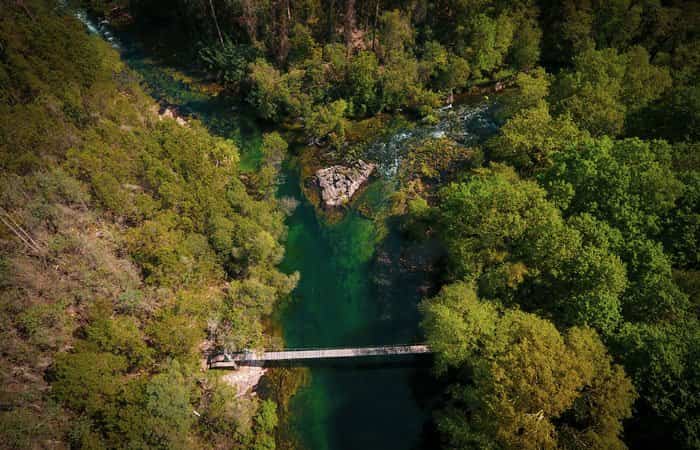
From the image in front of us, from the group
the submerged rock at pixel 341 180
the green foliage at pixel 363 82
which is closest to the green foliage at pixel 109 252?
the submerged rock at pixel 341 180

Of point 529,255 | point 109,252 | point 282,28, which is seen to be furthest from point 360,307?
point 282,28

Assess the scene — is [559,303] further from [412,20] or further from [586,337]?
[412,20]

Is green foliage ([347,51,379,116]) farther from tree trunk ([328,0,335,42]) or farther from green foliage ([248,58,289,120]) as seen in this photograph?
green foliage ([248,58,289,120])

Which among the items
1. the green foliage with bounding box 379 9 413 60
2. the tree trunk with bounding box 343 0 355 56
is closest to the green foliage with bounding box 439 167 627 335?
the green foliage with bounding box 379 9 413 60

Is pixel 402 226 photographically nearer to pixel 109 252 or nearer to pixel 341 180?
pixel 341 180

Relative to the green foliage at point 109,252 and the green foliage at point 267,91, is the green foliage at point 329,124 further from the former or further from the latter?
the green foliage at point 109,252

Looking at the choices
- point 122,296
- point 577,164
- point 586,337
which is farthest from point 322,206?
point 586,337
